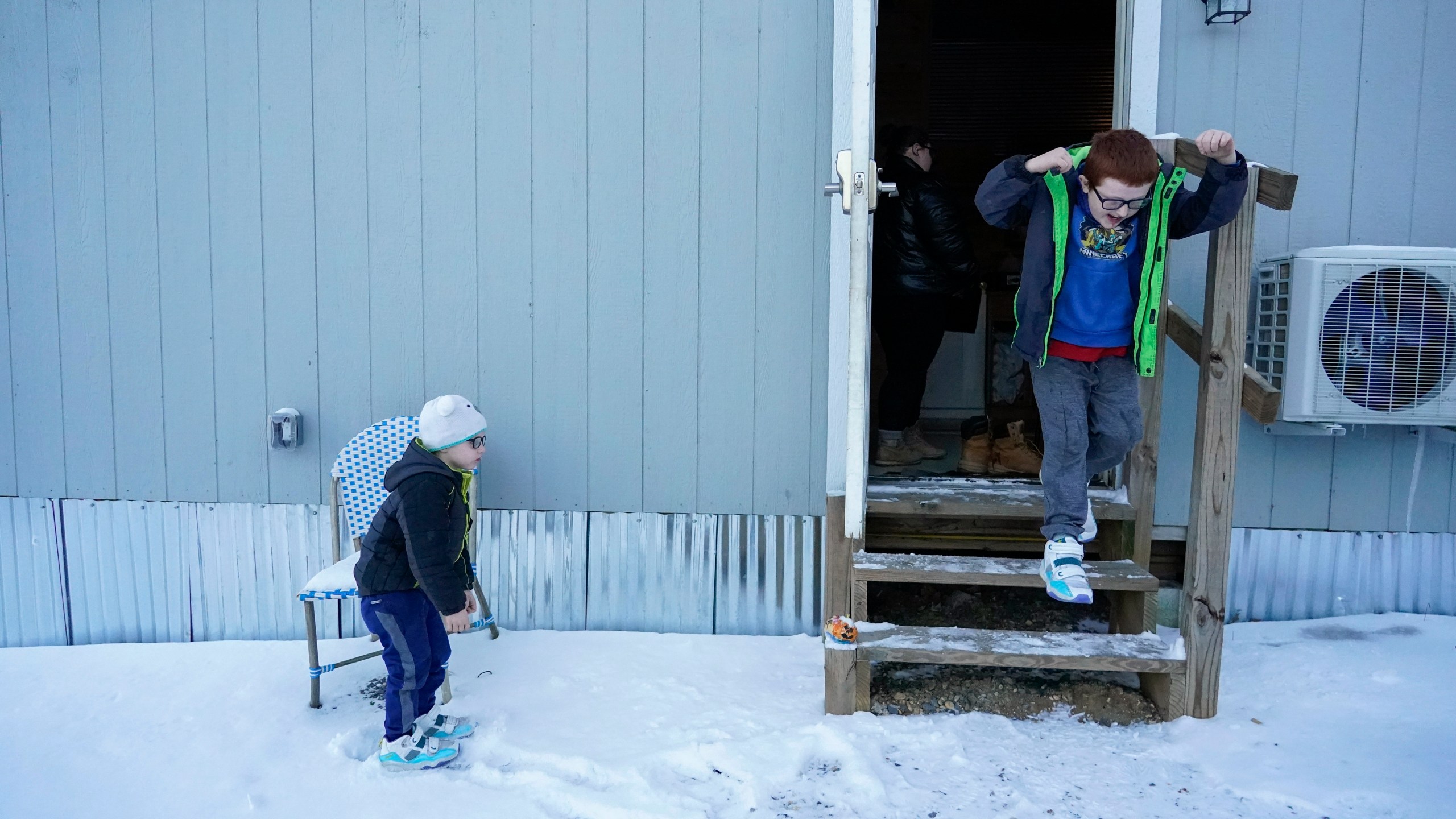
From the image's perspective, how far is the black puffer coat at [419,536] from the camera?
2.51 metres

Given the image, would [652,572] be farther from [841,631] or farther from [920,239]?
[920,239]

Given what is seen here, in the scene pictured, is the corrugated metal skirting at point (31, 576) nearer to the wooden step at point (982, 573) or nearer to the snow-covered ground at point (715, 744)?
the snow-covered ground at point (715, 744)

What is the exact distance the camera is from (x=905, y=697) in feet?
9.59

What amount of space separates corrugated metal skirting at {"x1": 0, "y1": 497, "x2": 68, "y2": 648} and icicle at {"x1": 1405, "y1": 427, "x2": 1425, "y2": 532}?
491 cm

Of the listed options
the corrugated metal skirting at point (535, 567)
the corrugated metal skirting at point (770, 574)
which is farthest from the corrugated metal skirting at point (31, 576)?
the corrugated metal skirting at point (770, 574)

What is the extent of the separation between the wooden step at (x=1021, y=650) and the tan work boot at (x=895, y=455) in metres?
1.23

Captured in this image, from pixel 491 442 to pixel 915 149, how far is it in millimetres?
2082

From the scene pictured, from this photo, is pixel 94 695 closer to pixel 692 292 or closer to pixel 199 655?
pixel 199 655

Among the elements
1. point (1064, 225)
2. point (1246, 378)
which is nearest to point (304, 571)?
point (1064, 225)

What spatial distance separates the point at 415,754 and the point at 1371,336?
10.2ft

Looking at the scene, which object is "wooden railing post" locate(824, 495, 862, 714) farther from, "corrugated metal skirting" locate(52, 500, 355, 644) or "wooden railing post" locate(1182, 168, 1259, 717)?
"corrugated metal skirting" locate(52, 500, 355, 644)

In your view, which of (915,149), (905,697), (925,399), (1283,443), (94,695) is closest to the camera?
(905,697)

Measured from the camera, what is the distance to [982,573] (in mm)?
2848

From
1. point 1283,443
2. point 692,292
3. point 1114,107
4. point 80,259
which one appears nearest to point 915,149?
point 1114,107
